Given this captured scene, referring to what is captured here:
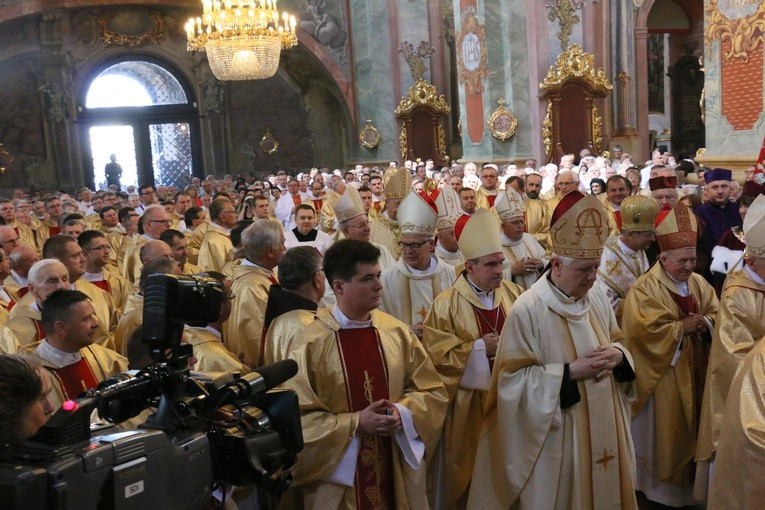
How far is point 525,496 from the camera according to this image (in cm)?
372

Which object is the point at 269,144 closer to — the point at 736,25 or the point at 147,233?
the point at 147,233

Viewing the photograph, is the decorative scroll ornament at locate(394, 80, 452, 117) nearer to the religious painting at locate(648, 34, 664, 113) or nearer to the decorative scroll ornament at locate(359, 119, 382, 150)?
the decorative scroll ornament at locate(359, 119, 382, 150)

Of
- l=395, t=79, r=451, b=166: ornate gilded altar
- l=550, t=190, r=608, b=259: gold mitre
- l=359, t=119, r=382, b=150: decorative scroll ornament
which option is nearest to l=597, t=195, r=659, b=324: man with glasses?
l=550, t=190, r=608, b=259: gold mitre

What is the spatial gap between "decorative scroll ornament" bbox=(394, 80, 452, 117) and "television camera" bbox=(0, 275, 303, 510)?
1913 centimetres

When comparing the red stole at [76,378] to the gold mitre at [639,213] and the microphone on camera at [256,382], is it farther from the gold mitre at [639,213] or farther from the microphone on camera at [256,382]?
the gold mitre at [639,213]

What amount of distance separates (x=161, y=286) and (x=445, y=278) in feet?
11.1

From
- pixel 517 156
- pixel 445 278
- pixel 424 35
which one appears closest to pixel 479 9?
pixel 517 156

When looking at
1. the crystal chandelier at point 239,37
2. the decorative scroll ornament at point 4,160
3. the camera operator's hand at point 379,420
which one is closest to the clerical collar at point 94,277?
the camera operator's hand at point 379,420

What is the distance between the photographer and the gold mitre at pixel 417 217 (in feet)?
16.8

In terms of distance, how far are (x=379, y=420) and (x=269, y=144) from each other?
988 inches

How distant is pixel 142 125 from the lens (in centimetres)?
2725

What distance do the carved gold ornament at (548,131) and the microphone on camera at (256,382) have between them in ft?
46.3

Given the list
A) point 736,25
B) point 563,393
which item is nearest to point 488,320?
point 563,393

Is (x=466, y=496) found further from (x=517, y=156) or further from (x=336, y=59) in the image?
(x=336, y=59)
